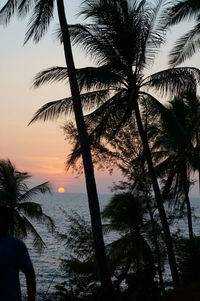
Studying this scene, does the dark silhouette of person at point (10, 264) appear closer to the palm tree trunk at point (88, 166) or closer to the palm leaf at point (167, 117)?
the palm tree trunk at point (88, 166)

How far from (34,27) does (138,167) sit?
9710 mm

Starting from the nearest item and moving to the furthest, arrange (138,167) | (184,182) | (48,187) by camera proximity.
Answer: (138,167)
(184,182)
(48,187)

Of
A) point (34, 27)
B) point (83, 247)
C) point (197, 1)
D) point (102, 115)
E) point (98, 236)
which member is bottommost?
point (83, 247)

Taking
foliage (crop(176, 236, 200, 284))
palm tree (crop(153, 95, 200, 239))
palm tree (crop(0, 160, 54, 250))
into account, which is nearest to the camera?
foliage (crop(176, 236, 200, 284))

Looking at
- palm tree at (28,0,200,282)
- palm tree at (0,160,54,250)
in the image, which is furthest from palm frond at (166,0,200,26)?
palm tree at (0,160,54,250)

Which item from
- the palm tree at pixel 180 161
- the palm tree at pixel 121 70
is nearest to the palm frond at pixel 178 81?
the palm tree at pixel 121 70

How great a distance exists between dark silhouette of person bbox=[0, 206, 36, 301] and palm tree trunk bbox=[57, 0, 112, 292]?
6745 mm

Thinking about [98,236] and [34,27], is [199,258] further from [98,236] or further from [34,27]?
[34,27]

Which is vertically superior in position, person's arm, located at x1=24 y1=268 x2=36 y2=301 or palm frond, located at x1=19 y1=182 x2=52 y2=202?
palm frond, located at x1=19 y1=182 x2=52 y2=202

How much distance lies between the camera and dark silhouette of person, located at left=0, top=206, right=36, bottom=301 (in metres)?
4.18

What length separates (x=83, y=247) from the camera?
23016 millimetres

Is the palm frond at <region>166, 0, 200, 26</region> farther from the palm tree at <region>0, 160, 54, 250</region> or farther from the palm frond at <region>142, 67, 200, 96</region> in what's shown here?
the palm tree at <region>0, 160, 54, 250</region>

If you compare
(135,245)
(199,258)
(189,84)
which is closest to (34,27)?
(189,84)

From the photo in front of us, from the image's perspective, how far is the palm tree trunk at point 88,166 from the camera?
11.4 metres
